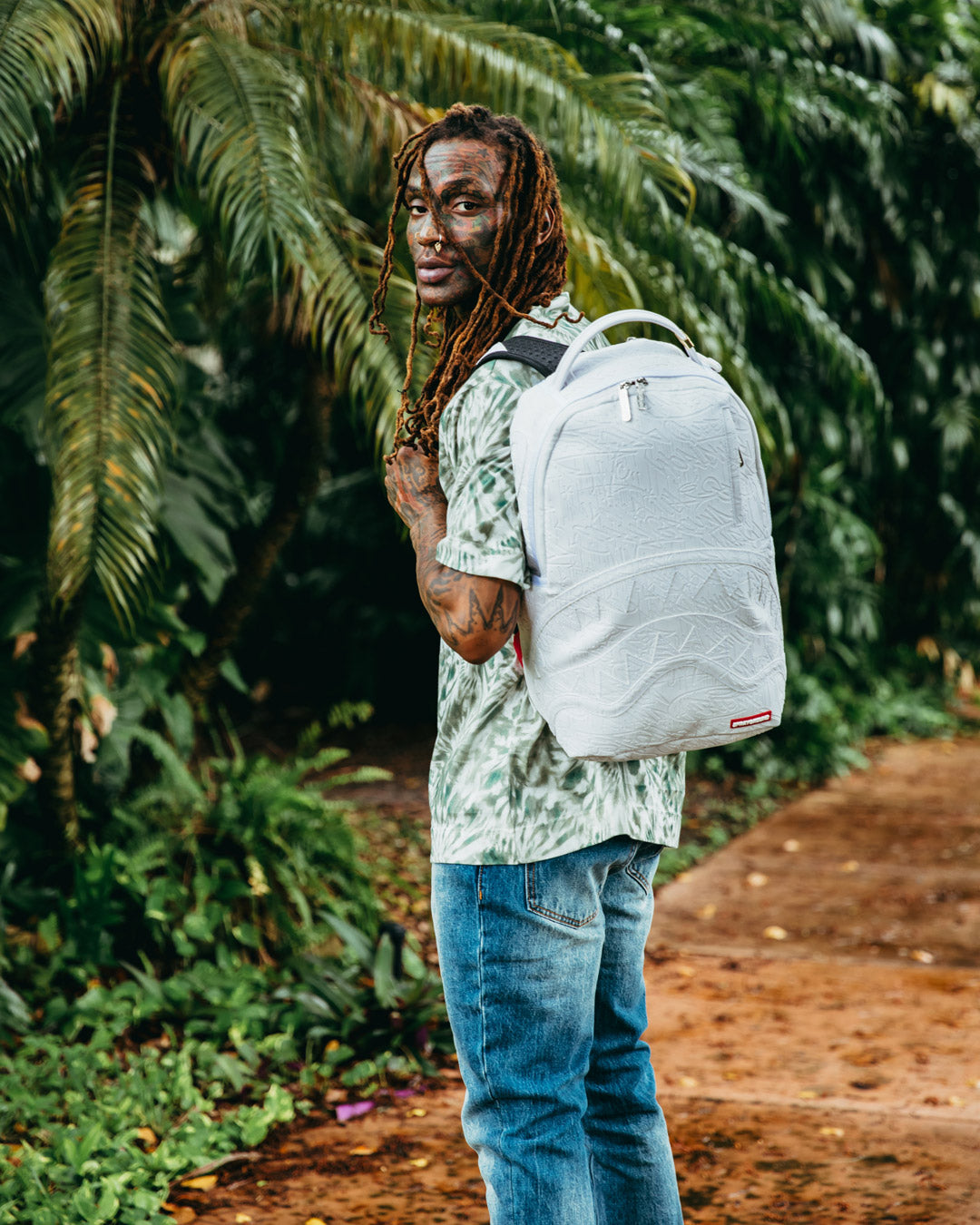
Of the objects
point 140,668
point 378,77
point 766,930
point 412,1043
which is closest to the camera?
point 412,1043

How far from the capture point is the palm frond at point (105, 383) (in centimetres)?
322

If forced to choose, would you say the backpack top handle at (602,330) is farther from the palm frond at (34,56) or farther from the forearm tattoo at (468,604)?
the palm frond at (34,56)

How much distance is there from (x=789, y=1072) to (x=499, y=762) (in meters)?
2.39

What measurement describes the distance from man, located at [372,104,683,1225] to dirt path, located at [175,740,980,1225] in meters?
1.32

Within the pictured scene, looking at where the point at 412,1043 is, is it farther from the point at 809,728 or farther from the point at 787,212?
the point at 787,212

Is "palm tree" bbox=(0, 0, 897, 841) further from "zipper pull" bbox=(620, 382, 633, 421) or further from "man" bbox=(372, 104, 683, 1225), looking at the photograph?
"zipper pull" bbox=(620, 382, 633, 421)

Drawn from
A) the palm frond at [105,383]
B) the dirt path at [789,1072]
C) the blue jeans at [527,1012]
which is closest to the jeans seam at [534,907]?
the blue jeans at [527,1012]

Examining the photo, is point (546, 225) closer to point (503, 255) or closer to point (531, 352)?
point (503, 255)

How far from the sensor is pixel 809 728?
780 cm

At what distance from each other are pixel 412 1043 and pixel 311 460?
243 centimetres

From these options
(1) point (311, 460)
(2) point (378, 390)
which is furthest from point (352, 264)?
(1) point (311, 460)

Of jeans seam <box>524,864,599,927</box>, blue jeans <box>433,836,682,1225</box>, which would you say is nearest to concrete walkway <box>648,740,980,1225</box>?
blue jeans <box>433,836,682,1225</box>

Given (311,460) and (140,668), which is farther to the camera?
(311,460)

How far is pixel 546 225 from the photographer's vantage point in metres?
1.84
